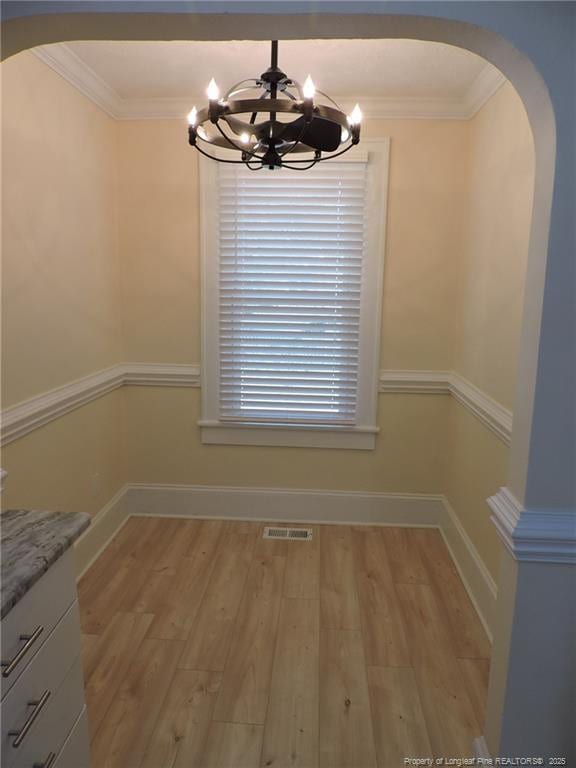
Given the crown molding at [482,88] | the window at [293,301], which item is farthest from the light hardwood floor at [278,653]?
the crown molding at [482,88]

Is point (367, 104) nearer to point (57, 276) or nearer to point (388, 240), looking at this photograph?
point (388, 240)

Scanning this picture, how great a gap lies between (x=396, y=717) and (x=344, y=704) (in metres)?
0.20

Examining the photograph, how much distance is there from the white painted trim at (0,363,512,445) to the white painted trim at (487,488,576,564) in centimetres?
81

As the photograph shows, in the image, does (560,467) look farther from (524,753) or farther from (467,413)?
(467,413)

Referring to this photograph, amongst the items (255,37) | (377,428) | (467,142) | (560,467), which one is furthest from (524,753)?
(467,142)

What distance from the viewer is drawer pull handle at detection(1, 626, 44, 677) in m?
1.05

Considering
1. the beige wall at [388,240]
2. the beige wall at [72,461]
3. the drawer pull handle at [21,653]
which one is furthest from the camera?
the beige wall at [388,240]

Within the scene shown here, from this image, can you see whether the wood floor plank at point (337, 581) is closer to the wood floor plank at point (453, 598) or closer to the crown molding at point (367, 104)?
the wood floor plank at point (453, 598)

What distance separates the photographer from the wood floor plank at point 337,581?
2416mm

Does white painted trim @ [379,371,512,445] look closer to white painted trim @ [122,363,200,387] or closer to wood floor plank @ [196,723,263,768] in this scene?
white painted trim @ [122,363,200,387]

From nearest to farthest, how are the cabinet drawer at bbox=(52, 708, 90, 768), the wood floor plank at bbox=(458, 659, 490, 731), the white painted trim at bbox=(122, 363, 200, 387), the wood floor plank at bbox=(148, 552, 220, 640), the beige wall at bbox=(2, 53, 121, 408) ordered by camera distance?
the cabinet drawer at bbox=(52, 708, 90, 768) → the wood floor plank at bbox=(458, 659, 490, 731) → the beige wall at bbox=(2, 53, 121, 408) → the wood floor plank at bbox=(148, 552, 220, 640) → the white painted trim at bbox=(122, 363, 200, 387)

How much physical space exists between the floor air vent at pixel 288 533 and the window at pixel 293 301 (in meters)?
0.58

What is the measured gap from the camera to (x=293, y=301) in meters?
3.15

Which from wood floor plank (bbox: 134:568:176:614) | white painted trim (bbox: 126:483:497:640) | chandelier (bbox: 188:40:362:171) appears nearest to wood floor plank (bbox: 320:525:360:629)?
white painted trim (bbox: 126:483:497:640)
